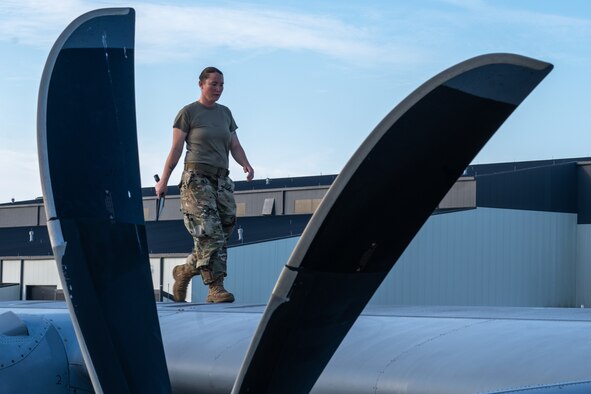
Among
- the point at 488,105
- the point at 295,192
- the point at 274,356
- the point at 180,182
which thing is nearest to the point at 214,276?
the point at 180,182

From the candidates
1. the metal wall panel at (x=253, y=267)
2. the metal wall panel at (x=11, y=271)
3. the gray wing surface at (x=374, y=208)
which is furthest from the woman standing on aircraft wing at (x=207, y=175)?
the metal wall panel at (x=11, y=271)

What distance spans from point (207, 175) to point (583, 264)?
28087mm

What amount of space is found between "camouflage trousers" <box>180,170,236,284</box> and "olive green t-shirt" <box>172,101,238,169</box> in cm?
15

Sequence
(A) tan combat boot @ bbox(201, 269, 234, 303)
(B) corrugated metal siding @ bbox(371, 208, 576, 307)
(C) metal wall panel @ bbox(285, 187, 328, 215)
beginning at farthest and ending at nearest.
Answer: (C) metal wall panel @ bbox(285, 187, 328, 215)
(B) corrugated metal siding @ bbox(371, 208, 576, 307)
(A) tan combat boot @ bbox(201, 269, 234, 303)

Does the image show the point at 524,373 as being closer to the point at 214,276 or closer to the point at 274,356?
the point at 274,356

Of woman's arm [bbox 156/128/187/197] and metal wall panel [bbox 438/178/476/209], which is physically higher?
metal wall panel [bbox 438/178/476/209]

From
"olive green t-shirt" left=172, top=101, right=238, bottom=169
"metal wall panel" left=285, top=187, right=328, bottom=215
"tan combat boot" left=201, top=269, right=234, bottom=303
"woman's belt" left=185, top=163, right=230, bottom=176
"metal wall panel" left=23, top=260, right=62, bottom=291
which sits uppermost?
"metal wall panel" left=285, top=187, right=328, bottom=215

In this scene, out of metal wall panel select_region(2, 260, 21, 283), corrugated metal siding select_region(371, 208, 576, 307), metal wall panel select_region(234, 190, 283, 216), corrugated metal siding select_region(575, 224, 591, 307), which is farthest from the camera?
metal wall panel select_region(234, 190, 283, 216)

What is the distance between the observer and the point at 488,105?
10.0 ft

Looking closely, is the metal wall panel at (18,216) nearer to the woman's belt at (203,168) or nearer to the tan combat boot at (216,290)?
the tan combat boot at (216,290)

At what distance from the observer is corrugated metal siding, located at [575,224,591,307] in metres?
Answer: 34.2

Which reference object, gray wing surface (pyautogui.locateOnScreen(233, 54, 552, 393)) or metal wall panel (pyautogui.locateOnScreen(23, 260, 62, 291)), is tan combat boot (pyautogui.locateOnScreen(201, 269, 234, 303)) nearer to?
gray wing surface (pyautogui.locateOnScreen(233, 54, 552, 393))

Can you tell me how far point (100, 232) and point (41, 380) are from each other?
93.9 inches

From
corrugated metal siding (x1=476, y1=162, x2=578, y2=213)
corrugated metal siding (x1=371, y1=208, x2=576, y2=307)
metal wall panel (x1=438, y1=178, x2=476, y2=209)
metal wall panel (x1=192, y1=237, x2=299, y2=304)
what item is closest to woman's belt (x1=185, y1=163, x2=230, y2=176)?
metal wall panel (x1=192, y1=237, x2=299, y2=304)
